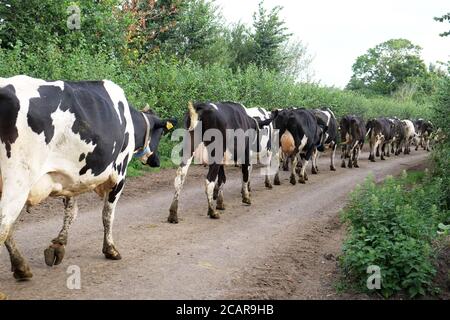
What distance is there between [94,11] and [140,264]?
1269 centimetres

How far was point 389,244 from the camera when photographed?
5926 mm

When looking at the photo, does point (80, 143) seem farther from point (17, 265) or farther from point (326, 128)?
point (326, 128)

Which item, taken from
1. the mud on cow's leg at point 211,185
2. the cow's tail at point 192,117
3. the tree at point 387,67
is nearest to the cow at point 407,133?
the mud on cow's leg at point 211,185

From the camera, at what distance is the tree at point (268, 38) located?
27.8 meters

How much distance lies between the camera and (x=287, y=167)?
17.4m

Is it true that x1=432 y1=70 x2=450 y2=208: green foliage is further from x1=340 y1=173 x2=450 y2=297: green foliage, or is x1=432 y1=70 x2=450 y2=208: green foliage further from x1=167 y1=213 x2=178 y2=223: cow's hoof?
x1=167 y1=213 x2=178 y2=223: cow's hoof

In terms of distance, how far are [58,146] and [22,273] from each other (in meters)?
1.45

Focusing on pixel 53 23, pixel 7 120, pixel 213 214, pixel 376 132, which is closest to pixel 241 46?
pixel 376 132

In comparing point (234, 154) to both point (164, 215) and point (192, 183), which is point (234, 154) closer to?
point (164, 215)

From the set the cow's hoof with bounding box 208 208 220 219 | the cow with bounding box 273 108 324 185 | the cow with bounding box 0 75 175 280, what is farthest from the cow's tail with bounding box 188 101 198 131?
the cow with bounding box 273 108 324 185

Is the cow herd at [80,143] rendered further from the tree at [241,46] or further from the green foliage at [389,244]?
the tree at [241,46]

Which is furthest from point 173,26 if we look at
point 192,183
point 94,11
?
point 192,183

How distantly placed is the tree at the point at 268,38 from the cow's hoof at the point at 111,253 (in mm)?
22097

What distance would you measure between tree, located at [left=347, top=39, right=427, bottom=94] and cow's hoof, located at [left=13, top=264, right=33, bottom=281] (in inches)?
2411
